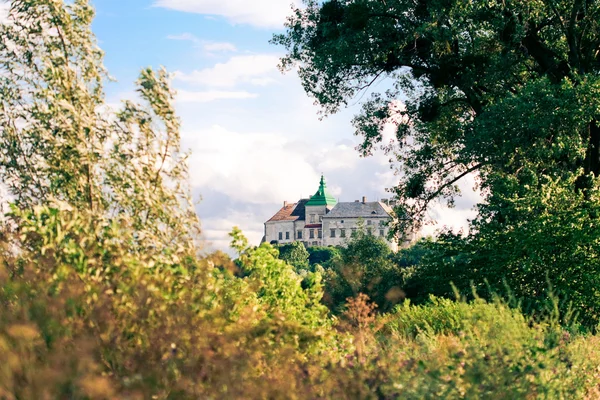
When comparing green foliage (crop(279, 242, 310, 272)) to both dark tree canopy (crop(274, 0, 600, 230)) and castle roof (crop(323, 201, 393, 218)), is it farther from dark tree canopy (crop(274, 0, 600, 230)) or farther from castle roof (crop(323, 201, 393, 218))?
dark tree canopy (crop(274, 0, 600, 230))

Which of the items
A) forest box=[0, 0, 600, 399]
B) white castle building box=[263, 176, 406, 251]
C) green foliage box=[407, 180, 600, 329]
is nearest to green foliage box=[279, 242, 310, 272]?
white castle building box=[263, 176, 406, 251]

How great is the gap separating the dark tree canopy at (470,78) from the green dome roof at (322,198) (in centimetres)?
10900

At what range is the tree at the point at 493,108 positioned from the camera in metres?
17.4

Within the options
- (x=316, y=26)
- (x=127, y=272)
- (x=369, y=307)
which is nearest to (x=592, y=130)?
(x=316, y=26)

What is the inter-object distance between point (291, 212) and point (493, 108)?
119 m

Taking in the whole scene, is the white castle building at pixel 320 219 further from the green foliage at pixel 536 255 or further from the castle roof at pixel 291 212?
the green foliage at pixel 536 255

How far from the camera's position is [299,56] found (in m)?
22.7

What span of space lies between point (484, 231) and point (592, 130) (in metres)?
4.36

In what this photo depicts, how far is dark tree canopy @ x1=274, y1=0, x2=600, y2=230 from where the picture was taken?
17812 mm

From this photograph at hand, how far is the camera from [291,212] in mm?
137000

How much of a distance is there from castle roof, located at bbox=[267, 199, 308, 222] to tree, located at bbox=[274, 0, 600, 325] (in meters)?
111

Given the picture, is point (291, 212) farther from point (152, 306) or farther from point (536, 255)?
point (152, 306)

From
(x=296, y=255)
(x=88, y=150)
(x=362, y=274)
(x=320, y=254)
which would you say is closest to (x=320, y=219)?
(x=320, y=254)

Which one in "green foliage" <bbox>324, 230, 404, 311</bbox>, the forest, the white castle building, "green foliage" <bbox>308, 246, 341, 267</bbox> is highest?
the white castle building
